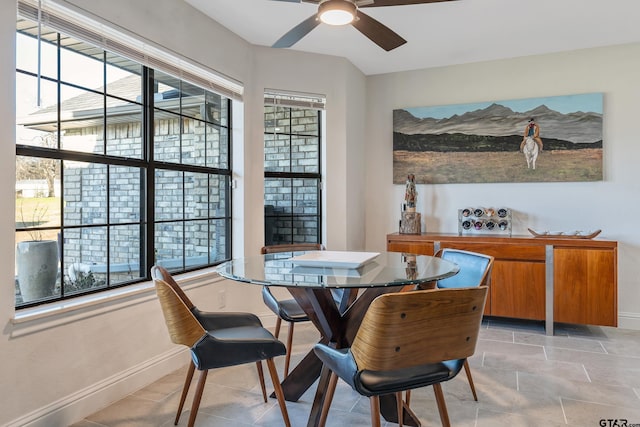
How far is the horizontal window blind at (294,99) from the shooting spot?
384 cm

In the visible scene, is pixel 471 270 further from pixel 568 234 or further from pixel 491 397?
pixel 568 234

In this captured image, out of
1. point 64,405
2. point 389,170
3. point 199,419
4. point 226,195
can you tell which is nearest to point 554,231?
point 389,170

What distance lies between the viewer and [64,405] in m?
2.13

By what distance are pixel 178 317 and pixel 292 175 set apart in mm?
2377

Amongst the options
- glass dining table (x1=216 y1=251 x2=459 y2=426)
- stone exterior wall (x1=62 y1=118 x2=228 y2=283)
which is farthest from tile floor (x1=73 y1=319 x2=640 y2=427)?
stone exterior wall (x1=62 y1=118 x2=228 y2=283)

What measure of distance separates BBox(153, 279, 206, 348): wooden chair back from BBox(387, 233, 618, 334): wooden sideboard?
2.69 meters

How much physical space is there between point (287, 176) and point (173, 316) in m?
2.35

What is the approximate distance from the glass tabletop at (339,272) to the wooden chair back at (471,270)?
0.69 ft

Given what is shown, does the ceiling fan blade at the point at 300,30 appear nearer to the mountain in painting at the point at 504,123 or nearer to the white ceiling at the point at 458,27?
the white ceiling at the point at 458,27

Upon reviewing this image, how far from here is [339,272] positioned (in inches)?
78.7

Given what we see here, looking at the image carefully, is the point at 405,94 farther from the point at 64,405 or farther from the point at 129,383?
the point at 64,405

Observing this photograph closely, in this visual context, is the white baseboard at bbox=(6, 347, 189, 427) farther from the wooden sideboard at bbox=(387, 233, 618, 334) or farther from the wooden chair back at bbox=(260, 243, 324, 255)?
the wooden sideboard at bbox=(387, 233, 618, 334)

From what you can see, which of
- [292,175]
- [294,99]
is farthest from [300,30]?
[292,175]

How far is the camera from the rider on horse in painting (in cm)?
403
